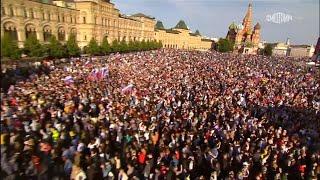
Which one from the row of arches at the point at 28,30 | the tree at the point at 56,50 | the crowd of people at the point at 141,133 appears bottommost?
the crowd of people at the point at 141,133

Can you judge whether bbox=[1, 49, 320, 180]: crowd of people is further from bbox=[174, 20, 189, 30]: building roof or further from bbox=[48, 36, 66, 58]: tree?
bbox=[174, 20, 189, 30]: building roof

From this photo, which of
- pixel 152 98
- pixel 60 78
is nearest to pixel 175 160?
pixel 60 78

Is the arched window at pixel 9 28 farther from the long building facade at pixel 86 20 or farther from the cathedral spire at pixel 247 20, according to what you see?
the cathedral spire at pixel 247 20

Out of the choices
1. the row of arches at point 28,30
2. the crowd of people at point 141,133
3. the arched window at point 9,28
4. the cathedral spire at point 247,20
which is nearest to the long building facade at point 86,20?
the row of arches at point 28,30

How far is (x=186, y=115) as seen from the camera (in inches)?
563

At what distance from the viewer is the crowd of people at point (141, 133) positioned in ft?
20.0

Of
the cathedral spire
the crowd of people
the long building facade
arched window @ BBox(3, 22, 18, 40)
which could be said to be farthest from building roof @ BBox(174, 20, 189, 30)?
arched window @ BBox(3, 22, 18, 40)

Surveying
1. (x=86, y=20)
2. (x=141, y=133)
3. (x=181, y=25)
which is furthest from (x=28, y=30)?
(x=181, y=25)

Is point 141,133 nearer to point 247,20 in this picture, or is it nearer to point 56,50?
point 56,50

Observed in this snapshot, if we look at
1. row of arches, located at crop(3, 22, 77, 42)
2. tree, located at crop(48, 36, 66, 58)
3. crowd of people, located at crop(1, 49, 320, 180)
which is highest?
row of arches, located at crop(3, 22, 77, 42)

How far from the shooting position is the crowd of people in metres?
6.09

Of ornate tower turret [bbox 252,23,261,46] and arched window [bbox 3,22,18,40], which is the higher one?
arched window [bbox 3,22,18,40]

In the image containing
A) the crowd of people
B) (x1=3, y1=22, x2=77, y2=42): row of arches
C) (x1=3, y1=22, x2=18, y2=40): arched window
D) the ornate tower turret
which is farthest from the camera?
the ornate tower turret

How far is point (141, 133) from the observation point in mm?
11758
